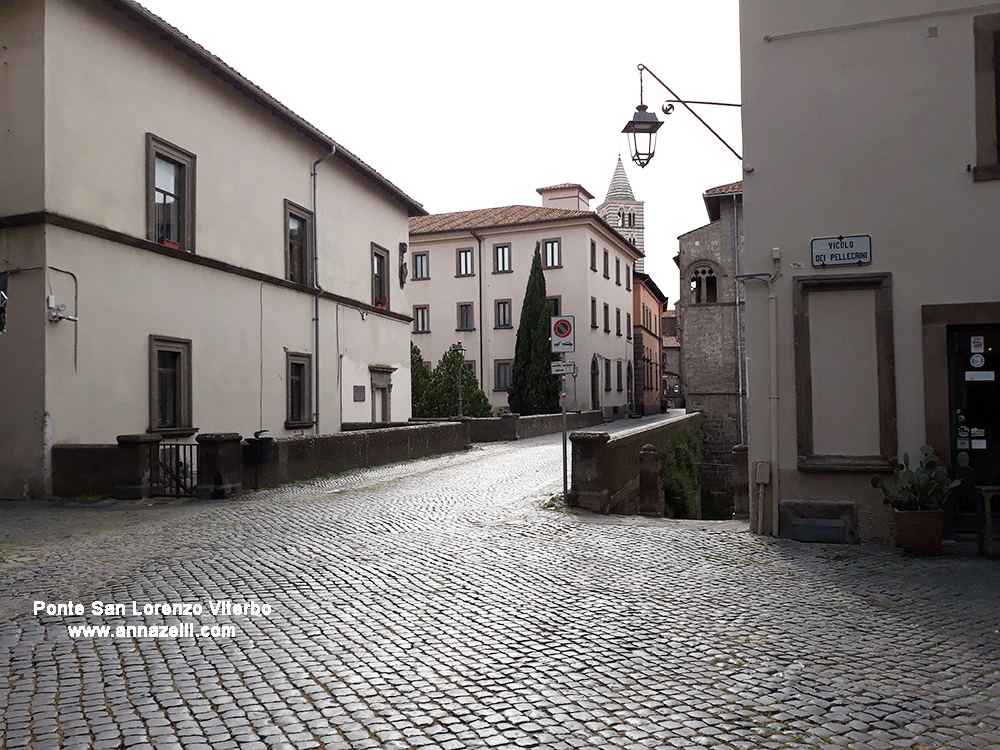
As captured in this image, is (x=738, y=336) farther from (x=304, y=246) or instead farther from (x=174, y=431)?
(x=174, y=431)

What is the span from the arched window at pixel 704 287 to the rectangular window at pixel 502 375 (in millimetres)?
13151

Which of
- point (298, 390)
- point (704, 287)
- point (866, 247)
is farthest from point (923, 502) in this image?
point (704, 287)

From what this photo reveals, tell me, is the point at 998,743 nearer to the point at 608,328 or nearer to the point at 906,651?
the point at 906,651

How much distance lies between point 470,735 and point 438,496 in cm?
921

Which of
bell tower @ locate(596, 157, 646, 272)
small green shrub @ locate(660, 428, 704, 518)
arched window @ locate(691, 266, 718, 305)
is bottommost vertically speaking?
small green shrub @ locate(660, 428, 704, 518)

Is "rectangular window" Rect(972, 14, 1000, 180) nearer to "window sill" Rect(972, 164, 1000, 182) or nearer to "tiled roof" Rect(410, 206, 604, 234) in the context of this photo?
"window sill" Rect(972, 164, 1000, 182)

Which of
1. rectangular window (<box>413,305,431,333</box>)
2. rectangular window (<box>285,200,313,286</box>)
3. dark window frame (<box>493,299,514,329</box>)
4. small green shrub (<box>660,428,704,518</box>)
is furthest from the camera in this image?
rectangular window (<box>413,305,431,333</box>)

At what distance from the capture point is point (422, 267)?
47094 millimetres

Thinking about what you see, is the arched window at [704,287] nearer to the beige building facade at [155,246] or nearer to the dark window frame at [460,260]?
the dark window frame at [460,260]

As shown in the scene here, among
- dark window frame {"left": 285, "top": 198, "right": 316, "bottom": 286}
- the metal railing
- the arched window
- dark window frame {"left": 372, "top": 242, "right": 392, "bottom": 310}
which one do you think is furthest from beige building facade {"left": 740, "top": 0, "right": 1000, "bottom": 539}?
the arched window

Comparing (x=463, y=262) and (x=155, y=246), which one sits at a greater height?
(x=463, y=262)

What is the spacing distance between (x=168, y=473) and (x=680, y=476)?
11366mm

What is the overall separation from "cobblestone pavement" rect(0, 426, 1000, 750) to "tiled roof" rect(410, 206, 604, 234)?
3592cm

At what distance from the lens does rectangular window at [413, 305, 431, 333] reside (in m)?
47.1
